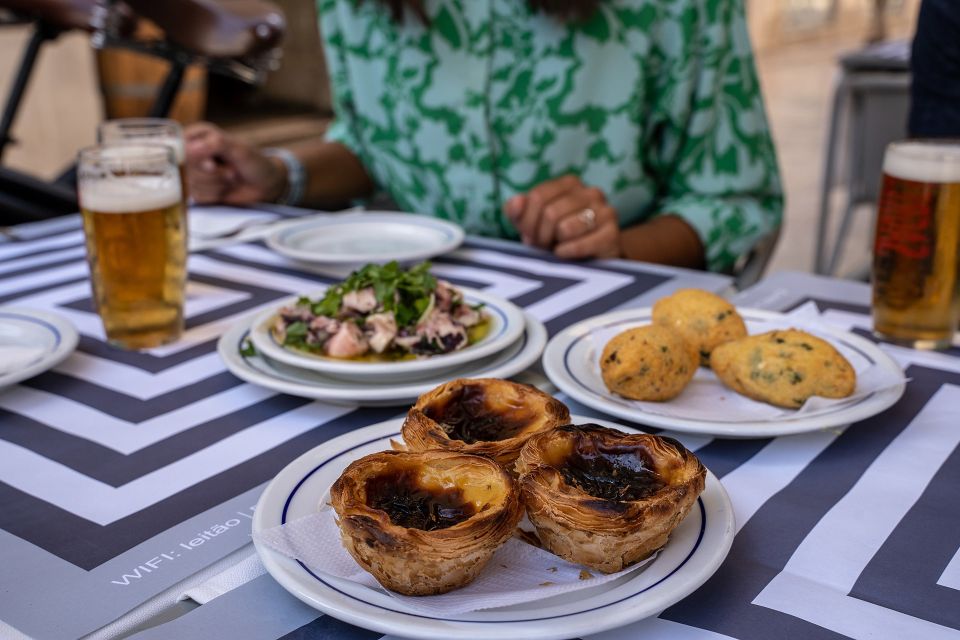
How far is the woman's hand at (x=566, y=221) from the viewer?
1441mm

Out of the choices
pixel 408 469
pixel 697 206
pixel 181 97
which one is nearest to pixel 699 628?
pixel 408 469

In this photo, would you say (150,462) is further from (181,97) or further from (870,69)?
(181,97)

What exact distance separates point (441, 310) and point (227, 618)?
1.62 ft

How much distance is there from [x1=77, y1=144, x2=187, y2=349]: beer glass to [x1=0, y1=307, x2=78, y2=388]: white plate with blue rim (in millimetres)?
56

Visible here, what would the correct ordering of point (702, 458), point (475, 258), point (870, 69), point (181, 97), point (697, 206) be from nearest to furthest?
point (702, 458) < point (475, 258) < point (697, 206) < point (870, 69) < point (181, 97)

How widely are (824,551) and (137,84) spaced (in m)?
4.76

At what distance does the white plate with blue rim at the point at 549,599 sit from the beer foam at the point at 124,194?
21.3 inches

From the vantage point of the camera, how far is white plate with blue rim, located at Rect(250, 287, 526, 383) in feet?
2.97

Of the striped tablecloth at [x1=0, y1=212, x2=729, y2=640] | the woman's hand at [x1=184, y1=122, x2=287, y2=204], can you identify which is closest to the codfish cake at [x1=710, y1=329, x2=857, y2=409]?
the striped tablecloth at [x1=0, y1=212, x2=729, y2=640]

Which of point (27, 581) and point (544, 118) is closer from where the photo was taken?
point (27, 581)

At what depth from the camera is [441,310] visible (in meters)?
1.03

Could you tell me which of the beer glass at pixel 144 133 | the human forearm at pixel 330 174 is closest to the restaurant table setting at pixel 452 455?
the beer glass at pixel 144 133

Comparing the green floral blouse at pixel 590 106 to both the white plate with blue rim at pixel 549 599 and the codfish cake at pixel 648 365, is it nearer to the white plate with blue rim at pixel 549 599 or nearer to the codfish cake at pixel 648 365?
the codfish cake at pixel 648 365

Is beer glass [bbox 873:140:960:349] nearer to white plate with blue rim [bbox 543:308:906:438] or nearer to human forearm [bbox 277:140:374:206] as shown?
white plate with blue rim [bbox 543:308:906:438]
